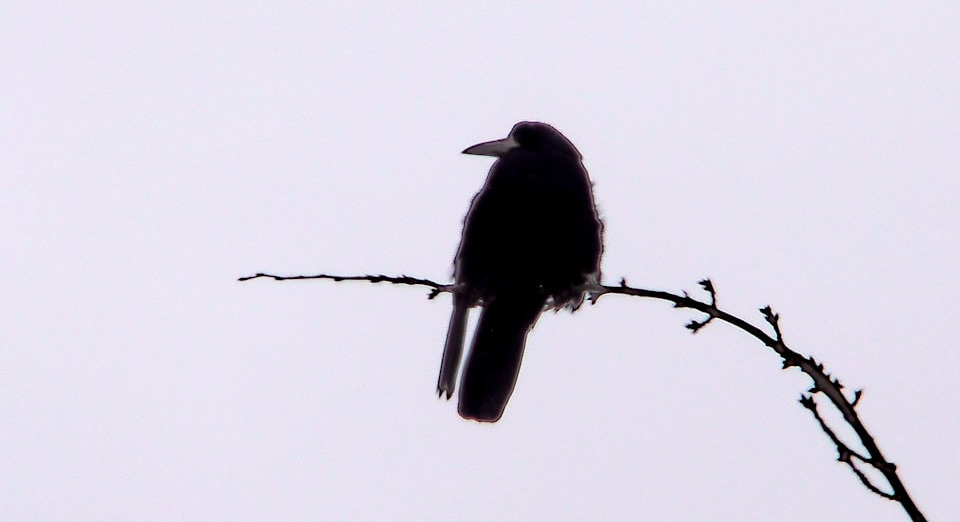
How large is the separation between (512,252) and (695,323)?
4.63 feet

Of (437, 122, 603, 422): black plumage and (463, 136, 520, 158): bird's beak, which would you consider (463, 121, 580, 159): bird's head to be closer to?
(463, 136, 520, 158): bird's beak

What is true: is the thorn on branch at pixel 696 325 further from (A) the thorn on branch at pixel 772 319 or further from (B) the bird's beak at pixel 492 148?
(B) the bird's beak at pixel 492 148

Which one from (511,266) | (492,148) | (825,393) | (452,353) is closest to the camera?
(825,393)

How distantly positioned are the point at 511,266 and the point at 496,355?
1.10ft

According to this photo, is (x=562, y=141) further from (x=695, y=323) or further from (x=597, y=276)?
(x=695, y=323)

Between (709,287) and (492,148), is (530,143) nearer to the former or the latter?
(492,148)

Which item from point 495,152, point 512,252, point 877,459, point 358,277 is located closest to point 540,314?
point 512,252

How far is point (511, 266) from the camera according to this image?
370cm

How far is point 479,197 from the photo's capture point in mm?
3979

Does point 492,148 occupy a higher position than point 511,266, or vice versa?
point 492,148

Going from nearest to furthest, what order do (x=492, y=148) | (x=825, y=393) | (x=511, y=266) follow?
(x=825, y=393) → (x=511, y=266) → (x=492, y=148)

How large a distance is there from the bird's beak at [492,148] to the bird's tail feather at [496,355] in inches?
29.8

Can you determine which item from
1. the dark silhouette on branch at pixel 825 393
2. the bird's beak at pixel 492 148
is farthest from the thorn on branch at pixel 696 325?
the bird's beak at pixel 492 148

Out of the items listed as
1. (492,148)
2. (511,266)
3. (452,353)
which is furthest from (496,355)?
(492,148)
